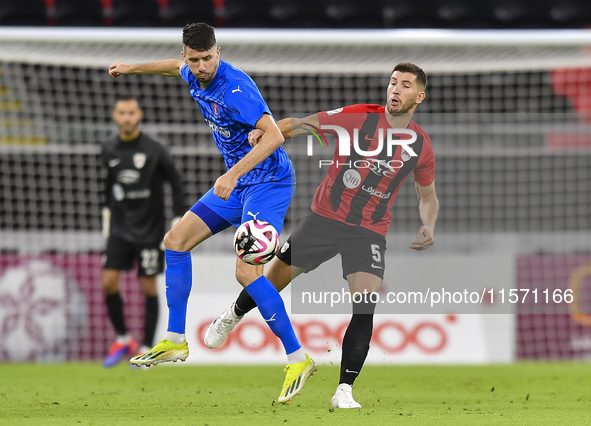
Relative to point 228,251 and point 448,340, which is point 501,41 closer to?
point 448,340

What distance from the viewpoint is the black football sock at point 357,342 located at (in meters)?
4.49

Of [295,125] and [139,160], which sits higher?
[295,125]

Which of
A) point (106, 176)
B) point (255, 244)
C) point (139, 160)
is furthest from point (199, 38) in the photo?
point (106, 176)

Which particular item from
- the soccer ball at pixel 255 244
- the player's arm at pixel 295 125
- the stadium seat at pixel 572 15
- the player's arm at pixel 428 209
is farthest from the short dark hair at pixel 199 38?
the stadium seat at pixel 572 15

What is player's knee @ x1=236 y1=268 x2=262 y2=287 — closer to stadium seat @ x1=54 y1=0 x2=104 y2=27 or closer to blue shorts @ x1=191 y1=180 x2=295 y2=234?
blue shorts @ x1=191 y1=180 x2=295 y2=234

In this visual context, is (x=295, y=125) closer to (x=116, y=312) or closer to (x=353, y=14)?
(x=116, y=312)

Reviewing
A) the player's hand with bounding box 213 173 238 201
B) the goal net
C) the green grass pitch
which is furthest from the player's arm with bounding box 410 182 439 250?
the goal net

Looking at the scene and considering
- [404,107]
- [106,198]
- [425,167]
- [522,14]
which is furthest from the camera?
[522,14]

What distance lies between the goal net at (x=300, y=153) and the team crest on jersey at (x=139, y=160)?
1.10 meters

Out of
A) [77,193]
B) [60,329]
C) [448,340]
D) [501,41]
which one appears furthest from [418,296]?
[77,193]

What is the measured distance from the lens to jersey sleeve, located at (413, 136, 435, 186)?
4859mm

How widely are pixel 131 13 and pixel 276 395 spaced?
26.7 ft

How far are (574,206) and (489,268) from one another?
7.86ft

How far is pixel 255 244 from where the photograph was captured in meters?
4.38
